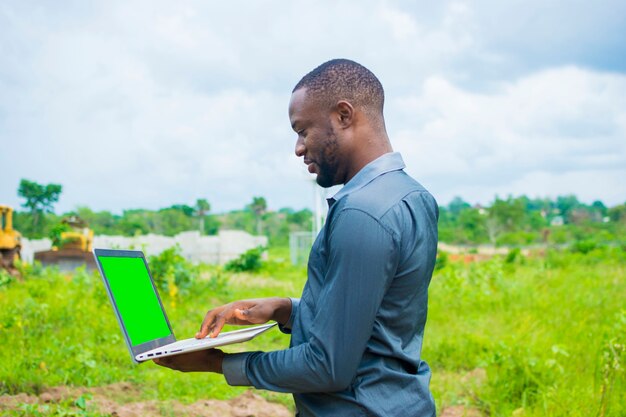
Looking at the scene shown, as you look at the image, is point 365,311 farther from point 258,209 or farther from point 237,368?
point 258,209

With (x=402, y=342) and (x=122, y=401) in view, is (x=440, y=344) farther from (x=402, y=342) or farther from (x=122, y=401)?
(x=402, y=342)

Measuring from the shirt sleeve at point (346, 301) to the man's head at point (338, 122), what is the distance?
206mm

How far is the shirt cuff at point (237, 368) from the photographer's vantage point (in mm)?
1725

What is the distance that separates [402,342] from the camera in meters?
1.73

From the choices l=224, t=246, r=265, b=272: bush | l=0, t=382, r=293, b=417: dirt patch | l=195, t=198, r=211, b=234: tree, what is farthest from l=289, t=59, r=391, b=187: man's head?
l=195, t=198, r=211, b=234: tree

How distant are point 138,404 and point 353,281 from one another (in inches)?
122

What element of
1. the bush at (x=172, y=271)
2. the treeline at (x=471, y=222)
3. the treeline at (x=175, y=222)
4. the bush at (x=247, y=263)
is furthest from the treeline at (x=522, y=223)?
the bush at (x=172, y=271)

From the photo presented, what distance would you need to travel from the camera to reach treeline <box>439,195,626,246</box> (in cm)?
2719

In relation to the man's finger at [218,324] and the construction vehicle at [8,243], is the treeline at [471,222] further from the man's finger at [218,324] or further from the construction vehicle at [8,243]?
the man's finger at [218,324]

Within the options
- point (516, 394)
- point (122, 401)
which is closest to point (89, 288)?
point (122, 401)

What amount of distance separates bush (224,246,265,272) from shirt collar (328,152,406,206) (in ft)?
44.3

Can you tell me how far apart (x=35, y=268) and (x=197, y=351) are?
1068cm

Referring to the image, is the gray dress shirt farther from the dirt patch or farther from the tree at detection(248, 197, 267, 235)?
the tree at detection(248, 197, 267, 235)

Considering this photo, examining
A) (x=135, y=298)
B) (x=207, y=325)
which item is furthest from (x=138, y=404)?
(x=207, y=325)
